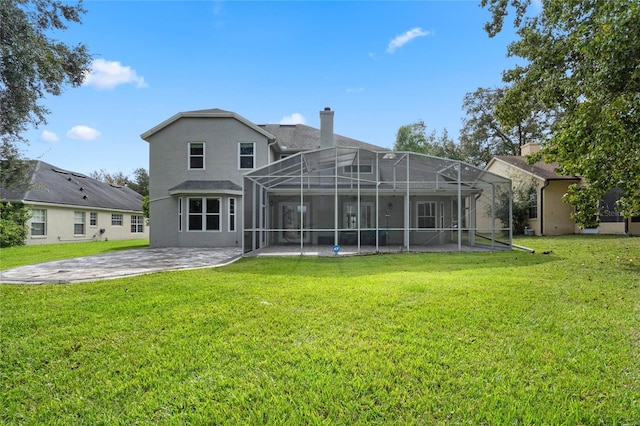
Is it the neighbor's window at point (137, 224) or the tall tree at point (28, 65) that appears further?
the neighbor's window at point (137, 224)

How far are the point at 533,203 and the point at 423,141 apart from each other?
1612 centimetres

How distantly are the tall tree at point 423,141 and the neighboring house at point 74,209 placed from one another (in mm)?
26476

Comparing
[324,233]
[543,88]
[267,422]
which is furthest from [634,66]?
[324,233]

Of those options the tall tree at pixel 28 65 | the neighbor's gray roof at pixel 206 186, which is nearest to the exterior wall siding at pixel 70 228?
the neighbor's gray roof at pixel 206 186

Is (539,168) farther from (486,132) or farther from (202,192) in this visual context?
(202,192)

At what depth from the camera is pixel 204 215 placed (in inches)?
630

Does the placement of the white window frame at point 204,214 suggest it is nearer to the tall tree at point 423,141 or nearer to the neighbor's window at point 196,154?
the neighbor's window at point 196,154

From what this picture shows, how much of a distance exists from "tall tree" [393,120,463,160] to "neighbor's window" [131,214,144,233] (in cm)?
2585

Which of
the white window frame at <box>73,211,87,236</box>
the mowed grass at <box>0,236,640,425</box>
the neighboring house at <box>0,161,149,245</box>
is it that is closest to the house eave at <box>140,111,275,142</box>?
the neighboring house at <box>0,161,149,245</box>

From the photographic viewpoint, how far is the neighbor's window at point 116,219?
25.0m

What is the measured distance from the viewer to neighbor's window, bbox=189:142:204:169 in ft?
55.0

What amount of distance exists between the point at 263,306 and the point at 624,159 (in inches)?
384

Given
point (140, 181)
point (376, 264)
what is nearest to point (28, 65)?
Result: point (376, 264)

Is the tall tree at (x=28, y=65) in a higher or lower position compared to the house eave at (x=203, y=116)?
lower
